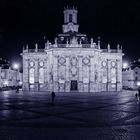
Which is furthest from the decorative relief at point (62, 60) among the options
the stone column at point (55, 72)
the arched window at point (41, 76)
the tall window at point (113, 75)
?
the tall window at point (113, 75)

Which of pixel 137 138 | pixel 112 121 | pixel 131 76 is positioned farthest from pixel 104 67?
pixel 137 138

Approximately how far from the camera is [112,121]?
21938mm

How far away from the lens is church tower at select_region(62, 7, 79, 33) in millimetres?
91750

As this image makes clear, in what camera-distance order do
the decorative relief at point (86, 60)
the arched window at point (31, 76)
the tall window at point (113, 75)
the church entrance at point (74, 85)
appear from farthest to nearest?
the arched window at point (31, 76) < the tall window at point (113, 75) < the decorative relief at point (86, 60) < the church entrance at point (74, 85)

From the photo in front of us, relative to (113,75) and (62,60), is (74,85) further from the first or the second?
(113,75)

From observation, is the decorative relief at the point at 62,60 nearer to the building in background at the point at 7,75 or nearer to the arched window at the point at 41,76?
the arched window at the point at 41,76

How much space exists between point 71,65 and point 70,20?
739 inches

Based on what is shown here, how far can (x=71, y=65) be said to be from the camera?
82250 millimetres

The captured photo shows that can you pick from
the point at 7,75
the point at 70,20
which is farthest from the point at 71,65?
the point at 7,75

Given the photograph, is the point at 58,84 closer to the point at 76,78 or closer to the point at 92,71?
the point at 76,78

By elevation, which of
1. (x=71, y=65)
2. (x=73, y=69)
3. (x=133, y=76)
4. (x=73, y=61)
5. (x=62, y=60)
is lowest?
(x=133, y=76)

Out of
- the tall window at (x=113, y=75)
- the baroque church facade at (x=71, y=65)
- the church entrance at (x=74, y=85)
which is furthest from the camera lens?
the tall window at (x=113, y=75)

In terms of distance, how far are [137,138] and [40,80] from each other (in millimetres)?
77252

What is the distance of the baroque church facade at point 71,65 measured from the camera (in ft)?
268
